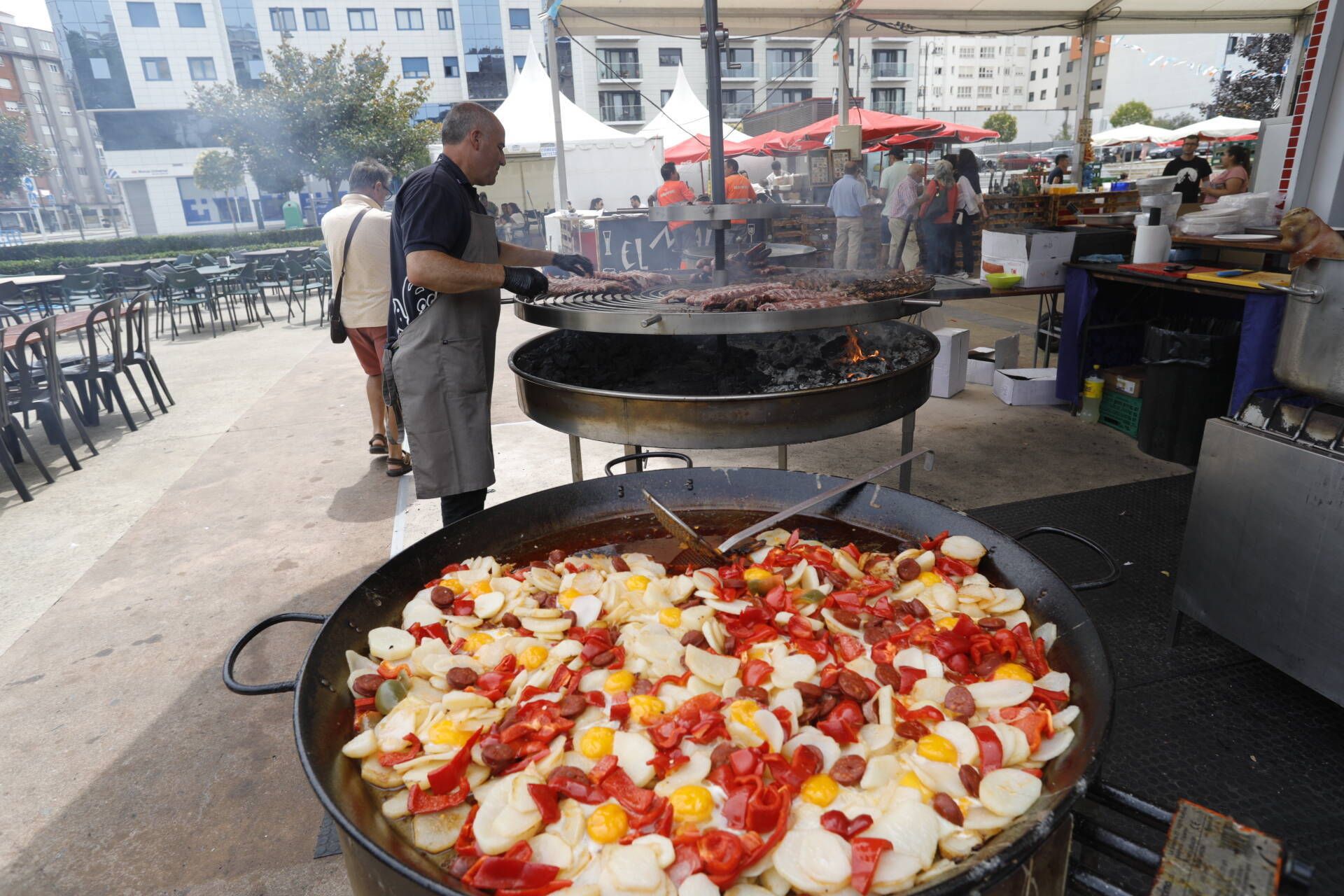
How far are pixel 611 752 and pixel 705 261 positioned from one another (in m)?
3.46

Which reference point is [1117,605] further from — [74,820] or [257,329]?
[257,329]

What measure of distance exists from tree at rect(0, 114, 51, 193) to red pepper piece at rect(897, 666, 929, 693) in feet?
102

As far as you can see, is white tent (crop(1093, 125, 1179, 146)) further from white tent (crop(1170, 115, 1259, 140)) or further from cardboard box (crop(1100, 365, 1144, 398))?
cardboard box (crop(1100, 365, 1144, 398))

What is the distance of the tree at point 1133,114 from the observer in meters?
54.8

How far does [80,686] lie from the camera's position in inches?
126

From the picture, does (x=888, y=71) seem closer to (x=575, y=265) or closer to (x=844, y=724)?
(x=575, y=265)

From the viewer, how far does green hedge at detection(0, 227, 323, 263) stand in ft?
66.6

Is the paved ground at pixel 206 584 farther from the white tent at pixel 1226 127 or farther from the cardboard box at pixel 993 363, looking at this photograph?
the white tent at pixel 1226 127

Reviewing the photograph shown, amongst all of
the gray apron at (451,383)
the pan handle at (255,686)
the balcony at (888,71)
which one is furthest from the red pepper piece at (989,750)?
the balcony at (888,71)

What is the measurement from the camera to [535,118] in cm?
1440

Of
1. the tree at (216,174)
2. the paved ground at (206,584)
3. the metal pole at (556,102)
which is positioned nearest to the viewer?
the paved ground at (206,584)

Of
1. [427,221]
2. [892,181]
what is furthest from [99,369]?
[892,181]

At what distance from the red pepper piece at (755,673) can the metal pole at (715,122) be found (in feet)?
7.34

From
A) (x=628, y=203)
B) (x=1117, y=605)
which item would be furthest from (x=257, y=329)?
(x=1117, y=605)
